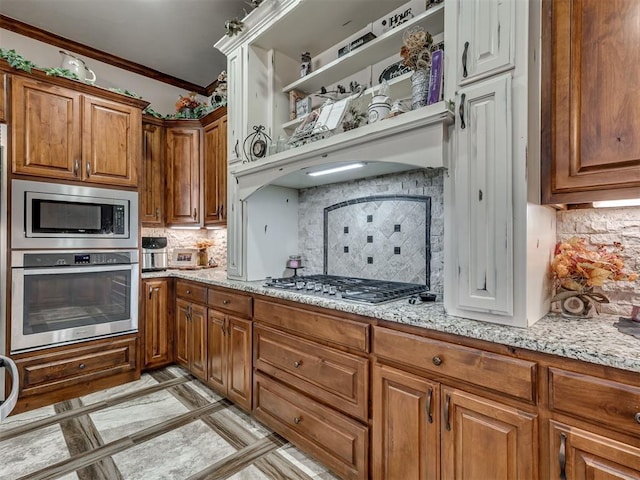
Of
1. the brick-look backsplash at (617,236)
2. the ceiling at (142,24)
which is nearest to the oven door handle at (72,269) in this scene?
the ceiling at (142,24)

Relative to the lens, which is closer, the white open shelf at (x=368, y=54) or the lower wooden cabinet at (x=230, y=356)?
the white open shelf at (x=368, y=54)

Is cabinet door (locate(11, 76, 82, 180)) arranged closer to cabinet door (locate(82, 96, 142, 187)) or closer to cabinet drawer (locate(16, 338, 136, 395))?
cabinet door (locate(82, 96, 142, 187))

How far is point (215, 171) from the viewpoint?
11.0 ft

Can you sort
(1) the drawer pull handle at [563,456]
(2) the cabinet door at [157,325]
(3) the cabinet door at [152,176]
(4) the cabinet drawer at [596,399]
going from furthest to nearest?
(3) the cabinet door at [152,176]
(2) the cabinet door at [157,325]
(1) the drawer pull handle at [563,456]
(4) the cabinet drawer at [596,399]

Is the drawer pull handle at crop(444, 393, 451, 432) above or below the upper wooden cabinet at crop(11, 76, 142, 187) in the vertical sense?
below

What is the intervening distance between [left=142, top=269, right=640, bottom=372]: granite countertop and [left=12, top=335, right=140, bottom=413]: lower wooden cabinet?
2.17m

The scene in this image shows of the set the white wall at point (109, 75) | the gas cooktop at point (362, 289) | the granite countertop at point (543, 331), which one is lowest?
the granite countertop at point (543, 331)

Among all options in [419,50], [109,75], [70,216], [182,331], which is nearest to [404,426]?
[419,50]

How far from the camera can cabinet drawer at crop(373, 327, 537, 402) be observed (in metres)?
1.11

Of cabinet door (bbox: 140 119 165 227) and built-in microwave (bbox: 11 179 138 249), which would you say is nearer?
built-in microwave (bbox: 11 179 138 249)

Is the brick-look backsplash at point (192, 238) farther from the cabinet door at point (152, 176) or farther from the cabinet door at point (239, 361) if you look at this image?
the cabinet door at point (239, 361)

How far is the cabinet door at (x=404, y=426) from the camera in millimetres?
1336

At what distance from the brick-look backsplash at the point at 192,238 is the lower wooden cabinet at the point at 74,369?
1113mm

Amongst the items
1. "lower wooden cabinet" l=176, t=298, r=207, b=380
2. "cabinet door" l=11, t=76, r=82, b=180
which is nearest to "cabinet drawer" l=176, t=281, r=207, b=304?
"lower wooden cabinet" l=176, t=298, r=207, b=380
